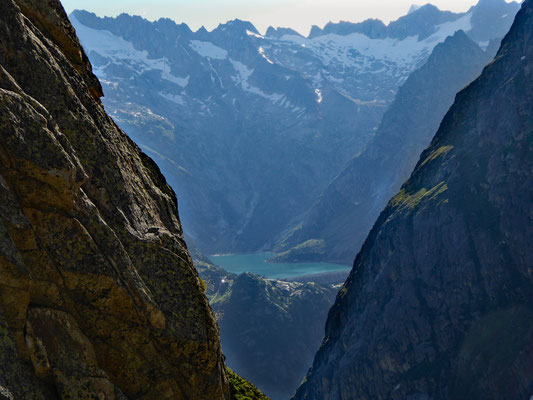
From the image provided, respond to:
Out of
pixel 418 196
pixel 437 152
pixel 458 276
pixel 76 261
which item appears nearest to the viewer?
pixel 76 261

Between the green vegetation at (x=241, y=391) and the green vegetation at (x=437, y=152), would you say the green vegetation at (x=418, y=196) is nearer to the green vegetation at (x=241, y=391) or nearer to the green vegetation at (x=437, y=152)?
the green vegetation at (x=437, y=152)

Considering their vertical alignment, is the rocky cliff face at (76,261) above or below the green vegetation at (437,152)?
below

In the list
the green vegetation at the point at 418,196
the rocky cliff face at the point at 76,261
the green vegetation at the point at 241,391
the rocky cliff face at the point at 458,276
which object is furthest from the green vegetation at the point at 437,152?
the rocky cliff face at the point at 76,261

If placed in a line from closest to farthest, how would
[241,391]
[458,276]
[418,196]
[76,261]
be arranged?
[76,261], [241,391], [458,276], [418,196]

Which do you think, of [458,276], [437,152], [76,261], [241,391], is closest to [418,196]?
[437,152]

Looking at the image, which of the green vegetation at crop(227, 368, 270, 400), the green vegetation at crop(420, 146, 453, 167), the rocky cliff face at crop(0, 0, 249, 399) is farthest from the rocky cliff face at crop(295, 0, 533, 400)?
the rocky cliff face at crop(0, 0, 249, 399)

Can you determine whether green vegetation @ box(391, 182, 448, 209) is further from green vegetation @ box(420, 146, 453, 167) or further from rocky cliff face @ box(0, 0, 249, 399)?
rocky cliff face @ box(0, 0, 249, 399)

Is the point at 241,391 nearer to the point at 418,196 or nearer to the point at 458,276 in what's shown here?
the point at 458,276
